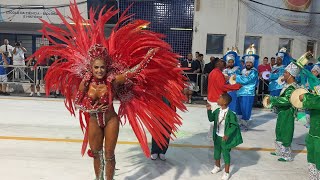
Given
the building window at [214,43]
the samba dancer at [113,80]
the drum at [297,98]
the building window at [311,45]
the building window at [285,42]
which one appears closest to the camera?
the samba dancer at [113,80]

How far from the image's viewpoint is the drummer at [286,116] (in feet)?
16.9

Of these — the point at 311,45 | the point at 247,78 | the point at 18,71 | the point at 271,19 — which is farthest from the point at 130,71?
A: the point at 311,45

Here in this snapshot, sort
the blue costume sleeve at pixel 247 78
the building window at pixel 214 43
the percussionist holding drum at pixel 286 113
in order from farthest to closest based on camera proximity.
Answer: the building window at pixel 214 43 < the blue costume sleeve at pixel 247 78 < the percussionist holding drum at pixel 286 113

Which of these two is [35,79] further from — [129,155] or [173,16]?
[129,155]

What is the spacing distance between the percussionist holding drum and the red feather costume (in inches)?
72.6

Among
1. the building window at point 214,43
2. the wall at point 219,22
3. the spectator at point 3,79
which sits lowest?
the spectator at point 3,79

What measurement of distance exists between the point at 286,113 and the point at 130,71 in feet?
10.2

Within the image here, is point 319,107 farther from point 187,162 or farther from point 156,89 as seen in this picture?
point 187,162

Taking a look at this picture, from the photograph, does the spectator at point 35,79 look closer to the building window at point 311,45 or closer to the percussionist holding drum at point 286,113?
the percussionist holding drum at point 286,113

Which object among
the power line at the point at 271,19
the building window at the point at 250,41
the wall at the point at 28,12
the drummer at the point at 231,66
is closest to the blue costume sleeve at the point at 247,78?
the drummer at the point at 231,66

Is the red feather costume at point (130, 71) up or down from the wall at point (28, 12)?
down

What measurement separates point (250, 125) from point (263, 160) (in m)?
2.97

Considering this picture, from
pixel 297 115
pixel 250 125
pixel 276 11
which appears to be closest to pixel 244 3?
pixel 276 11

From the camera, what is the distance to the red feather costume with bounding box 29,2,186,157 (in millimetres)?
3717
